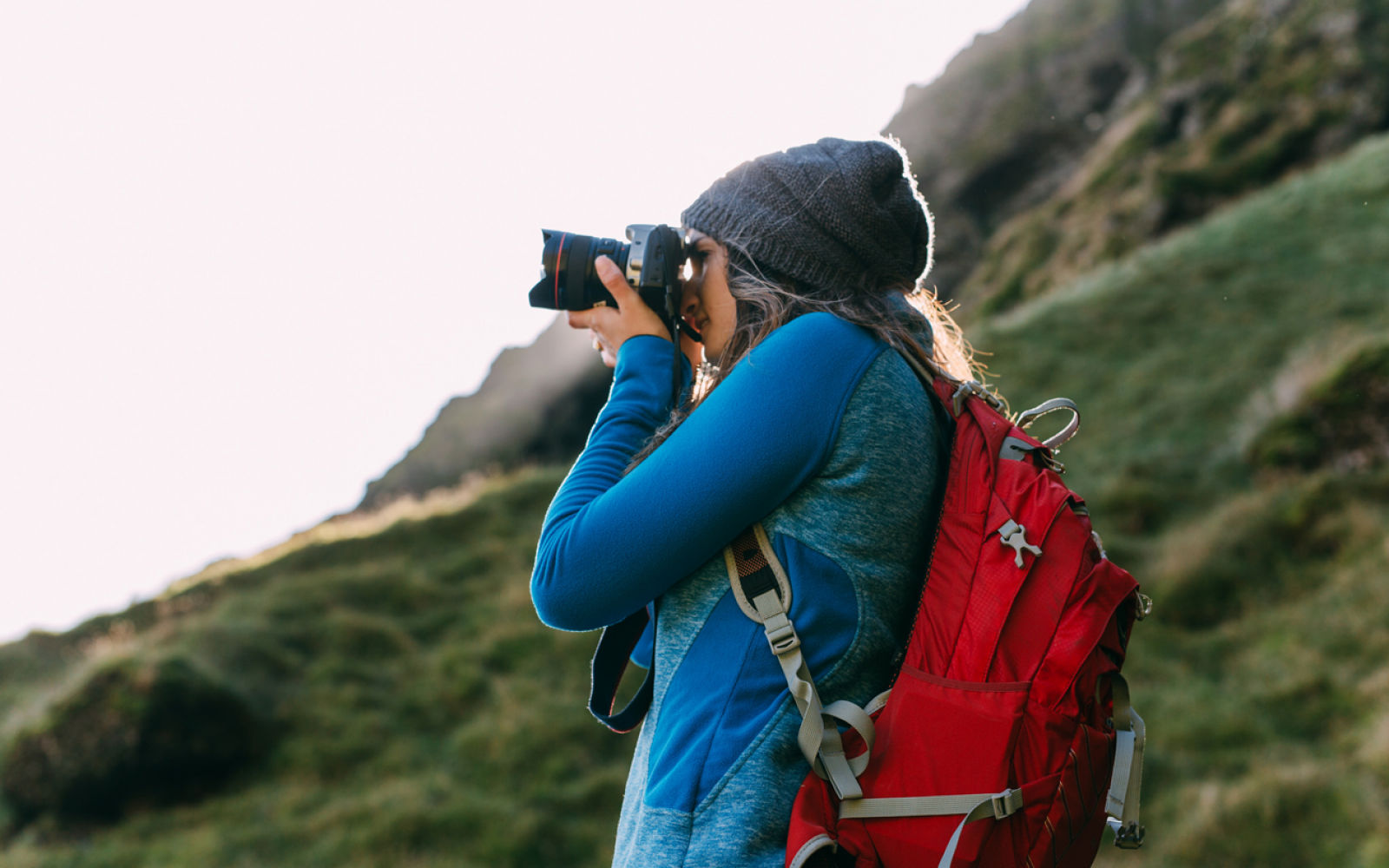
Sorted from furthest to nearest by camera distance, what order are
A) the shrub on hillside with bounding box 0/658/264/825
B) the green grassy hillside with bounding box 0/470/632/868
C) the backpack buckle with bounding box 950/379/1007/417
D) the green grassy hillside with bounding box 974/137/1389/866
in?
the shrub on hillside with bounding box 0/658/264/825
the green grassy hillside with bounding box 0/470/632/868
the green grassy hillside with bounding box 974/137/1389/866
the backpack buckle with bounding box 950/379/1007/417

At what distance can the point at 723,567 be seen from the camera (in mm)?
1234

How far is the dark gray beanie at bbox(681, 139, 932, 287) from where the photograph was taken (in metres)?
1.41

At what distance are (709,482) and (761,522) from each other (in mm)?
127

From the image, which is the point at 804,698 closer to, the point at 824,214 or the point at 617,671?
the point at 617,671

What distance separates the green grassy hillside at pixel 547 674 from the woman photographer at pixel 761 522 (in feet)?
11.9

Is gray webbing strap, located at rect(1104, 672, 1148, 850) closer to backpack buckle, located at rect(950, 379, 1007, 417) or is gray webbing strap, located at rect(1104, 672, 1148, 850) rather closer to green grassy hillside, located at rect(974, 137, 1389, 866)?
backpack buckle, located at rect(950, 379, 1007, 417)

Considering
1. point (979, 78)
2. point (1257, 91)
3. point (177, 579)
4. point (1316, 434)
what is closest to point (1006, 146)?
point (979, 78)

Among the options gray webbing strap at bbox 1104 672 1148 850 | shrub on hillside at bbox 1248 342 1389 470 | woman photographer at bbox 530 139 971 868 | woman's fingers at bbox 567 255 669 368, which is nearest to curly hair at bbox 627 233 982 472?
woman photographer at bbox 530 139 971 868

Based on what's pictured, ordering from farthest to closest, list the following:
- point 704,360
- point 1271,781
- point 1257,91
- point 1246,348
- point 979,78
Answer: point 979,78, point 1257,91, point 1246,348, point 1271,781, point 704,360

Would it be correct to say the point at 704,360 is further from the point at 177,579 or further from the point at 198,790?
the point at 177,579

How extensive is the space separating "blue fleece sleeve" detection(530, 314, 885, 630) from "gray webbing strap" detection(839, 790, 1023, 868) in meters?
0.40

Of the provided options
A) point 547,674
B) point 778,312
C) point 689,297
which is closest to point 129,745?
point 547,674

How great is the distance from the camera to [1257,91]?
71.5 ft

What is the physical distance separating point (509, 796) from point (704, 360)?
5.83 metres
